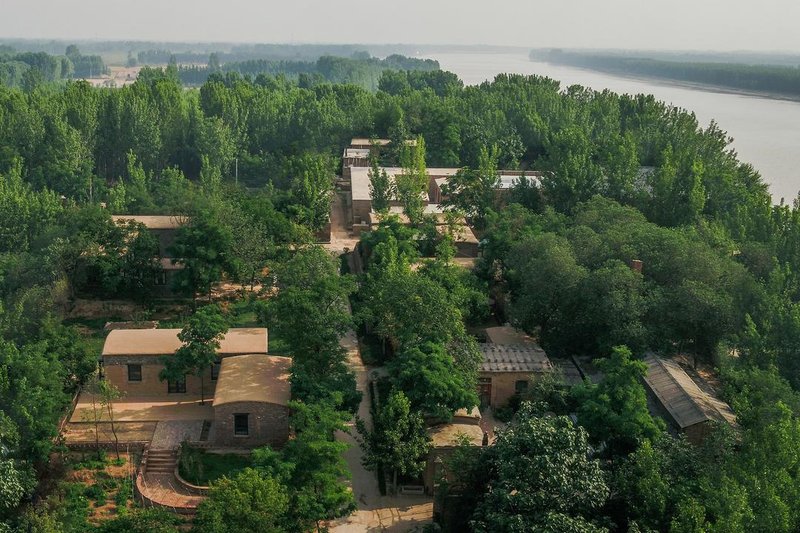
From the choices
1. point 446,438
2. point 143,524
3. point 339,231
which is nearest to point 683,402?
point 446,438

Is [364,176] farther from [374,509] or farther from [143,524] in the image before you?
[143,524]

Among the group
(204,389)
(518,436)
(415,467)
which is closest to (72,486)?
(204,389)

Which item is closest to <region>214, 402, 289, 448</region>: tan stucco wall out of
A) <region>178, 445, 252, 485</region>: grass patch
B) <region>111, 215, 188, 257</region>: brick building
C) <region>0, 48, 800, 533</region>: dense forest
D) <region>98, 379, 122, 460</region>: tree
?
<region>178, 445, 252, 485</region>: grass patch

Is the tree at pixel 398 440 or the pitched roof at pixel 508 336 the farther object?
the pitched roof at pixel 508 336

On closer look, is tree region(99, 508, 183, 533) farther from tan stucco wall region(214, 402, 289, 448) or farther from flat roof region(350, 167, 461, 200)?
flat roof region(350, 167, 461, 200)

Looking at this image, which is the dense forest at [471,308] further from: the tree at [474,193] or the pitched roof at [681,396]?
the pitched roof at [681,396]

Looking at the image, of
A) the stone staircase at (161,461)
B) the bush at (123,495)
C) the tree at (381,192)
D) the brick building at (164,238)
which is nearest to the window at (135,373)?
the stone staircase at (161,461)
